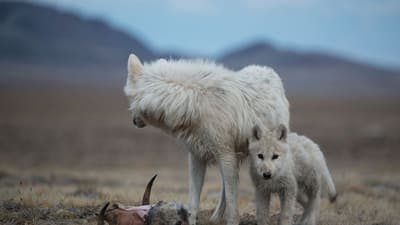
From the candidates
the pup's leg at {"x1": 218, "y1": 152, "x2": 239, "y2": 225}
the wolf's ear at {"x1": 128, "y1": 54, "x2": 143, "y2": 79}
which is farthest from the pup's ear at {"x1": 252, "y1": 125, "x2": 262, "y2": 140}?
the wolf's ear at {"x1": 128, "y1": 54, "x2": 143, "y2": 79}

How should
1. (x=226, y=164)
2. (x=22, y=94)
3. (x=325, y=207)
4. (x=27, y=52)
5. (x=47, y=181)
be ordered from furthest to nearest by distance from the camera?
(x=27, y=52), (x=22, y=94), (x=47, y=181), (x=325, y=207), (x=226, y=164)

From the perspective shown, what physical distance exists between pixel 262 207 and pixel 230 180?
23.6 inches

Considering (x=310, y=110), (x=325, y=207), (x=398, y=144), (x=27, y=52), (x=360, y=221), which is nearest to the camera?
(x=360, y=221)

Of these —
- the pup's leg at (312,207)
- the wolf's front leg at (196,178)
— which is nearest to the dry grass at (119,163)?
the wolf's front leg at (196,178)

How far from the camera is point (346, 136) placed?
127 ft

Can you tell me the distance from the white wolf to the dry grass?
3.83ft

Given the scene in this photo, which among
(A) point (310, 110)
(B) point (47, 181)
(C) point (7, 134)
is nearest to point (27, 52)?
(A) point (310, 110)

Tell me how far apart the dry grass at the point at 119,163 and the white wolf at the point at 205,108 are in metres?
1.17

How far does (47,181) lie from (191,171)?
8.51 meters

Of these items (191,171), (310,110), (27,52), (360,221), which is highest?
(27,52)

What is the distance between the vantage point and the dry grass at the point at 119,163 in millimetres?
11094

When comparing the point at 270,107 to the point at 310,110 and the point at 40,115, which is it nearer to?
the point at 40,115

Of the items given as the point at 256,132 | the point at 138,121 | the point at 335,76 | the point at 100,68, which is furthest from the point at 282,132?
the point at 100,68

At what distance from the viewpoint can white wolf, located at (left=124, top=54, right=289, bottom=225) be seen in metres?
9.19
